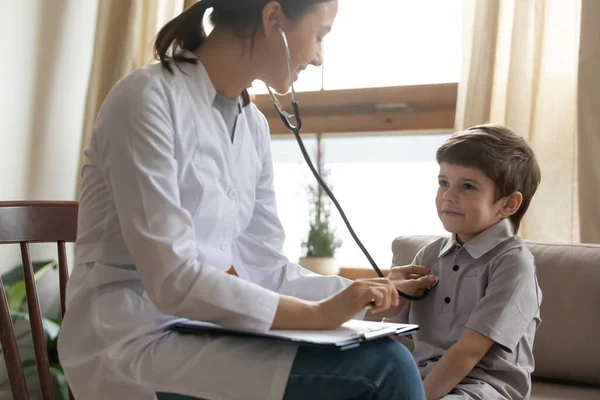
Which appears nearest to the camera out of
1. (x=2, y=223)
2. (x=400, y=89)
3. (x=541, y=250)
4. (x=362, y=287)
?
(x=362, y=287)

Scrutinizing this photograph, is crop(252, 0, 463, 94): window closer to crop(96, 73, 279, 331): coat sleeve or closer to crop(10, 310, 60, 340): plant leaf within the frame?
crop(10, 310, 60, 340): plant leaf

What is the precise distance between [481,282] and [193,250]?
633 millimetres

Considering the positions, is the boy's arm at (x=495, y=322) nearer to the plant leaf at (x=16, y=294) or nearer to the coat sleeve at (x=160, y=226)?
the coat sleeve at (x=160, y=226)

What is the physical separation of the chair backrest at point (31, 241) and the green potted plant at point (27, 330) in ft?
2.18

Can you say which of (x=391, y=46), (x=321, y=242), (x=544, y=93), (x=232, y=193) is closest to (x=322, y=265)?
(x=321, y=242)

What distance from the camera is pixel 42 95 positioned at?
2.43 meters

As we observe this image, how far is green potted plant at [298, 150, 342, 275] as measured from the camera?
8.07 ft

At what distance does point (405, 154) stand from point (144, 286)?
1648 millimetres

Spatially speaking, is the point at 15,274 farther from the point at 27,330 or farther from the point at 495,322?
the point at 495,322

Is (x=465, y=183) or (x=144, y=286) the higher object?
(x=465, y=183)

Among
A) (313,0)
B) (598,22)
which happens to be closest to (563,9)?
(598,22)

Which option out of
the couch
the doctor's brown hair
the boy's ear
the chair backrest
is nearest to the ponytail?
the doctor's brown hair

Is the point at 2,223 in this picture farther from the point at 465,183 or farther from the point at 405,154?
the point at 405,154

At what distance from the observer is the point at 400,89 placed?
2.45 metres
